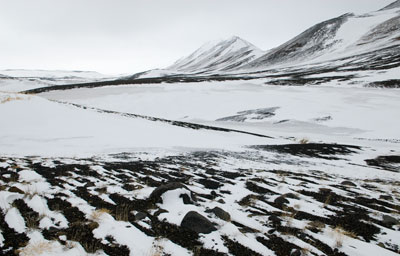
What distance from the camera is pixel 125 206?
14.6 ft

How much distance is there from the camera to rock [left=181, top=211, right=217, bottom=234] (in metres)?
3.75

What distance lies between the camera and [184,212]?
14.3ft

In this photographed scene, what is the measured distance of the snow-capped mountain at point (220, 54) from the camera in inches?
5443

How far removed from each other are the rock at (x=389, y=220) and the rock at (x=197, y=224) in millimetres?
3195

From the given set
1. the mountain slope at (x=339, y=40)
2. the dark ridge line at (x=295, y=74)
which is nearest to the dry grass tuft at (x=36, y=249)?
the dark ridge line at (x=295, y=74)

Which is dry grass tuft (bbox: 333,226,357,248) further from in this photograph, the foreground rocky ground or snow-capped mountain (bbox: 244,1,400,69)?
snow-capped mountain (bbox: 244,1,400,69)

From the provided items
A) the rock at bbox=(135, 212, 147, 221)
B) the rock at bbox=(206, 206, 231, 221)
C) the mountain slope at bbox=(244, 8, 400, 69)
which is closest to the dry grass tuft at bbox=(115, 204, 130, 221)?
the rock at bbox=(135, 212, 147, 221)

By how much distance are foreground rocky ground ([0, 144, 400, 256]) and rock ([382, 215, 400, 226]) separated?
16 millimetres

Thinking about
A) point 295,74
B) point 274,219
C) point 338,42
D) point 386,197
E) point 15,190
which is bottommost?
point 386,197

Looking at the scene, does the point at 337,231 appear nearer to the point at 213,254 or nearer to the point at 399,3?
the point at 213,254

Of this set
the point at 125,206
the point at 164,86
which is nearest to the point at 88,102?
the point at 164,86

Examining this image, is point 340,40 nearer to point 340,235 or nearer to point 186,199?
point 340,235

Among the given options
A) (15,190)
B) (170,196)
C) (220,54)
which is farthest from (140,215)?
(220,54)

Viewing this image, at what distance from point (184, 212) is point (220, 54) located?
167 metres
